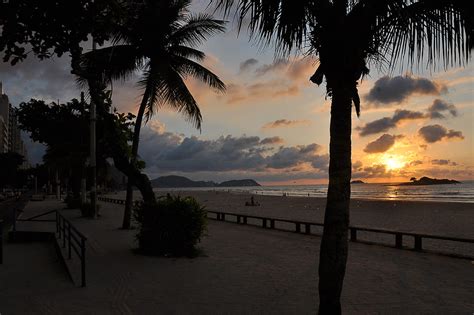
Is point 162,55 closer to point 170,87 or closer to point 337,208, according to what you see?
point 170,87

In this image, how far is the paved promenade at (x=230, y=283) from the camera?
6.33 meters

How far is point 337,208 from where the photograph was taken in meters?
4.55

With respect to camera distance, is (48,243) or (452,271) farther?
(48,243)

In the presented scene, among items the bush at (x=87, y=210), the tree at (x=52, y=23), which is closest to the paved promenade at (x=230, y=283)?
the tree at (x=52, y=23)

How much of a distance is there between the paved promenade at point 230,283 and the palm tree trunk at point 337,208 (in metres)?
1.64

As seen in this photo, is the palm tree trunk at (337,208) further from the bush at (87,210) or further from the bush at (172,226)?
the bush at (87,210)

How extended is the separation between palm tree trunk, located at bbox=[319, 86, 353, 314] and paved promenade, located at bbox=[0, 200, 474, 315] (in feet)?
5.37

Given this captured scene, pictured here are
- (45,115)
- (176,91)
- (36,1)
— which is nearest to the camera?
(36,1)

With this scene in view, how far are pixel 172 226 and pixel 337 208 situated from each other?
6556 mm

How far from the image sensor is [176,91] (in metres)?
16.1

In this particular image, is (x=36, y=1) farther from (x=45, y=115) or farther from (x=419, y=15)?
(x=45, y=115)

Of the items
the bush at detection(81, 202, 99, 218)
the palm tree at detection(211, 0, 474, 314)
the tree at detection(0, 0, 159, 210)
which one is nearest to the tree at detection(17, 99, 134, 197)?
the bush at detection(81, 202, 99, 218)

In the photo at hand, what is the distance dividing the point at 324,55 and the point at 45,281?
6.66 metres

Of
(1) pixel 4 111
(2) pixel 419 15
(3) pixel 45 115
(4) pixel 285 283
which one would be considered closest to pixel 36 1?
(2) pixel 419 15
